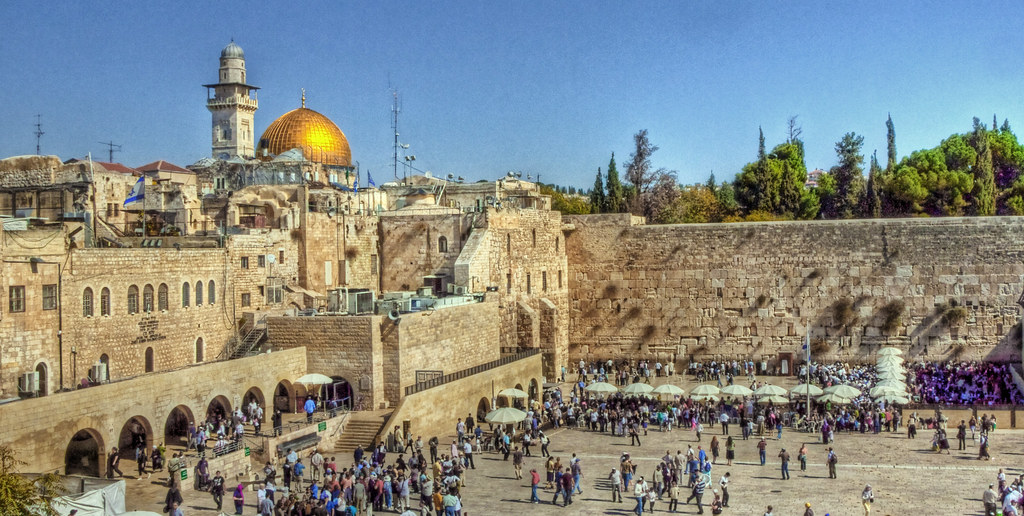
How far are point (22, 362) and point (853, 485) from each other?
1666 cm

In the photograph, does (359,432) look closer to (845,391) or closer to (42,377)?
(42,377)

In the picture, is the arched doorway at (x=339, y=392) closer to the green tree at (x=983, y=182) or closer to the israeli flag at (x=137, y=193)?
the israeli flag at (x=137, y=193)

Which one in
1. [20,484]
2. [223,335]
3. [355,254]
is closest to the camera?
Result: [20,484]

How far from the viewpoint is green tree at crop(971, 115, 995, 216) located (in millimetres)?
44188

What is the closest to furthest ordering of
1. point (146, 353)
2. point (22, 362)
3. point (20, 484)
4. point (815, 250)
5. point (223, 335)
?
point (20, 484) < point (22, 362) < point (146, 353) < point (223, 335) < point (815, 250)

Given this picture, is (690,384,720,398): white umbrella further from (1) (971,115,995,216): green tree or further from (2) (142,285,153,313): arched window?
(1) (971,115,995,216): green tree

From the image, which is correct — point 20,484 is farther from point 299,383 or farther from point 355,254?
point 355,254

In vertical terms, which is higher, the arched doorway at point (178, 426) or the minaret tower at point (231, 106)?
the minaret tower at point (231, 106)

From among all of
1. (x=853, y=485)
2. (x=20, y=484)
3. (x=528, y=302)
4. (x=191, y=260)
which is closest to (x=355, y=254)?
(x=528, y=302)

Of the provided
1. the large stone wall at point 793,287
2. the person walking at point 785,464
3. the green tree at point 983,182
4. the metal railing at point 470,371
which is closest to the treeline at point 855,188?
the green tree at point 983,182

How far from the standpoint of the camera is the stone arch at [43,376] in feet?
68.2

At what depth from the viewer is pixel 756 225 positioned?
36.1m

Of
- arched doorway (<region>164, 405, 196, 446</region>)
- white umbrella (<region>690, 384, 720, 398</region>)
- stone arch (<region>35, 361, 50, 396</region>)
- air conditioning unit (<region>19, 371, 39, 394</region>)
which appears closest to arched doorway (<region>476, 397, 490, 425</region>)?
white umbrella (<region>690, 384, 720, 398</region>)

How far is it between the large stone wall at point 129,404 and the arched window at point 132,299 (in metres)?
2.51
